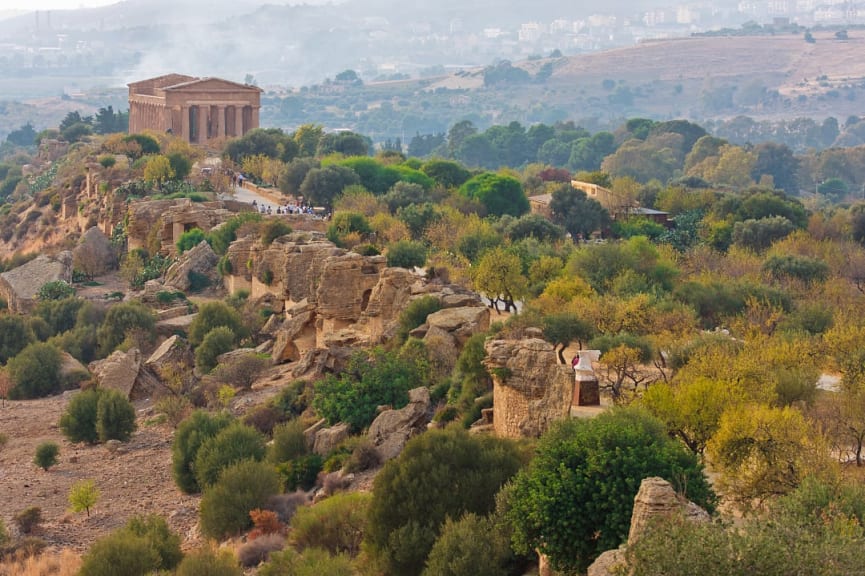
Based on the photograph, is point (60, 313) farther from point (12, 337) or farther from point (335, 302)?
point (335, 302)

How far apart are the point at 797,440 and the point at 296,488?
8.73 meters

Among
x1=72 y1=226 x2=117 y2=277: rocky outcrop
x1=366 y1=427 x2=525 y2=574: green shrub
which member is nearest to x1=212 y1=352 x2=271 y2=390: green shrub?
x1=366 y1=427 x2=525 y2=574: green shrub

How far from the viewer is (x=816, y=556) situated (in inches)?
505

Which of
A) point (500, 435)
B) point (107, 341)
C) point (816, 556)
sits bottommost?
point (107, 341)

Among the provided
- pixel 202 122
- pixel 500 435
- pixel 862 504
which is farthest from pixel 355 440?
pixel 202 122

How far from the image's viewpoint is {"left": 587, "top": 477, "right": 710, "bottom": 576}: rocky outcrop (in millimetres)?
14078

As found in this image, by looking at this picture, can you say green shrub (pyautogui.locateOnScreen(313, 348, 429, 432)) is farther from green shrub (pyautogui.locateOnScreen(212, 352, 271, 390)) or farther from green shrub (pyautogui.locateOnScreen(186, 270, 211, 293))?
green shrub (pyautogui.locateOnScreen(186, 270, 211, 293))

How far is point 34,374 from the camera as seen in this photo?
34.9 meters

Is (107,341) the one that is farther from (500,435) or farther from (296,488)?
(500,435)

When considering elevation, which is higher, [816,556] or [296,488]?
[816,556]

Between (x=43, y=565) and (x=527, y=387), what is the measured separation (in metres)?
Result: 7.00

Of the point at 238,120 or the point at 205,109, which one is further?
the point at 238,120

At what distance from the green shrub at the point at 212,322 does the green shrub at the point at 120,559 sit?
53.7ft

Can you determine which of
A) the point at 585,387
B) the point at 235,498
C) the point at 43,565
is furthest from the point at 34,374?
the point at 585,387
